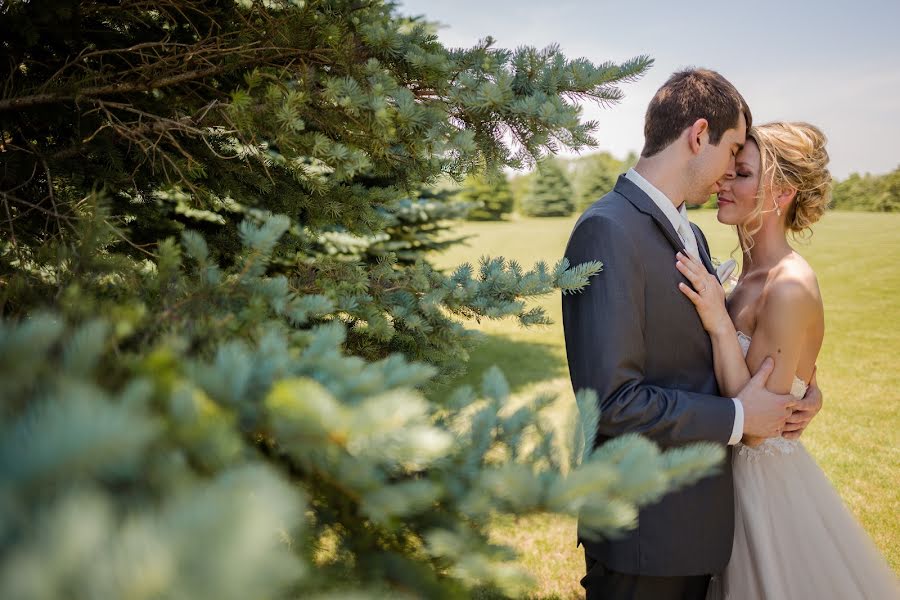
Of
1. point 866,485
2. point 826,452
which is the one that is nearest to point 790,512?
point 866,485

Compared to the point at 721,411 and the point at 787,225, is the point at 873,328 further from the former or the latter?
the point at 721,411

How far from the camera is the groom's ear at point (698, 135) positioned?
8.18 feet

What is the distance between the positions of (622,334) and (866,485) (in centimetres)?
620

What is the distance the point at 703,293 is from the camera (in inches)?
94.0

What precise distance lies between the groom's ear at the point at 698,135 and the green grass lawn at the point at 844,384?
131cm

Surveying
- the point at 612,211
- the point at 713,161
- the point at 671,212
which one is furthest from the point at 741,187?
the point at 612,211

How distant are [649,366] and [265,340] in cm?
179

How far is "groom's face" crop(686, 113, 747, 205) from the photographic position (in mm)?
2572

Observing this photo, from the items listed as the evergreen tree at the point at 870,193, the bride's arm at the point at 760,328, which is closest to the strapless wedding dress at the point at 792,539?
the bride's arm at the point at 760,328

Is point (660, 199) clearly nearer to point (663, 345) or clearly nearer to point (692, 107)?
point (692, 107)

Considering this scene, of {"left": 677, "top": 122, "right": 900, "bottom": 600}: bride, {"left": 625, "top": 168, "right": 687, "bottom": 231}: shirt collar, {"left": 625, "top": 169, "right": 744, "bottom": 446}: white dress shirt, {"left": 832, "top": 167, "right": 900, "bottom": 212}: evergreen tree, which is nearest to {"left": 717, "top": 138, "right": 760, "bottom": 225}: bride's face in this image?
{"left": 677, "top": 122, "right": 900, "bottom": 600}: bride

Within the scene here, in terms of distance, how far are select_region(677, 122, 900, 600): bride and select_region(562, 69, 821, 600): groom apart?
29 cm

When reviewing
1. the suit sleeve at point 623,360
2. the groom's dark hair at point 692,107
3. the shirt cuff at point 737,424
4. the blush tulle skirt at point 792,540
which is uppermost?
the groom's dark hair at point 692,107

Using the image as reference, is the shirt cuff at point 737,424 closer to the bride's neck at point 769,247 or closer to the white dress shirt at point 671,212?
the white dress shirt at point 671,212
